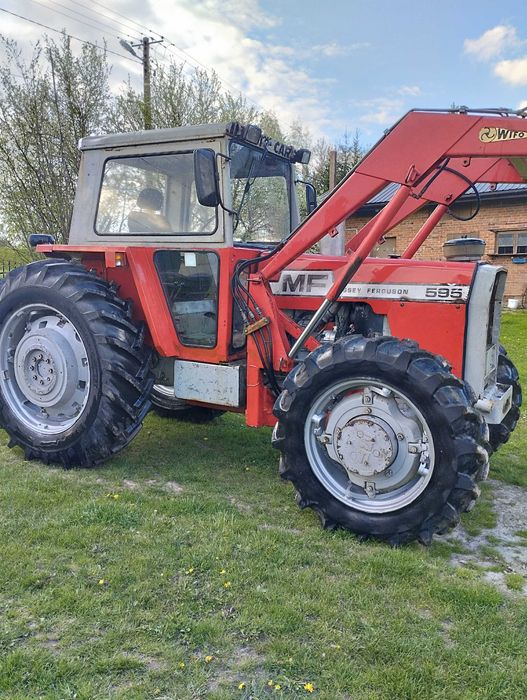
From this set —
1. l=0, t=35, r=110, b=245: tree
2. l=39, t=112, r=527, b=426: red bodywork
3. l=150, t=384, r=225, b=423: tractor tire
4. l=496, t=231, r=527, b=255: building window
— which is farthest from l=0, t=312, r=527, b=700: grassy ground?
l=496, t=231, r=527, b=255: building window

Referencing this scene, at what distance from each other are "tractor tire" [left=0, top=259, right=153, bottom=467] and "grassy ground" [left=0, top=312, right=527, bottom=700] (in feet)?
1.53

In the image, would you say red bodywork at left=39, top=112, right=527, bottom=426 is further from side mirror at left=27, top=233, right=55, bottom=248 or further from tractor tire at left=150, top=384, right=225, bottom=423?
tractor tire at left=150, top=384, right=225, bottom=423

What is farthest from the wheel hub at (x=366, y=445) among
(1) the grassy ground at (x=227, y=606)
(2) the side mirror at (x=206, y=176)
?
(2) the side mirror at (x=206, y=176)

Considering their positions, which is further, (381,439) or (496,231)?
(496,231)

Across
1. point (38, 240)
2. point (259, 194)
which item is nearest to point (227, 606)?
point (259, 194)

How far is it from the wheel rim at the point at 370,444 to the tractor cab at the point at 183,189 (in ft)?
4.89

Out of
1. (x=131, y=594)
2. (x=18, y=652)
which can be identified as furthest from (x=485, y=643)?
(x=18, y=652)

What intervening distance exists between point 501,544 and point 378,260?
1996mm

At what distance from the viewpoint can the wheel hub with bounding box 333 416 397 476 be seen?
343 centimetres

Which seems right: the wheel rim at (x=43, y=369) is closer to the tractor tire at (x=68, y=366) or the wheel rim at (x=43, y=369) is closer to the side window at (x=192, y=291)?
the tractor tire at (x=68, y=366)

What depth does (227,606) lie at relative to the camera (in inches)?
109

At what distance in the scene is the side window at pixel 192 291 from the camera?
170 inches

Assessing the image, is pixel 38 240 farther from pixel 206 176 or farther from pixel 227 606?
pixel 227 606

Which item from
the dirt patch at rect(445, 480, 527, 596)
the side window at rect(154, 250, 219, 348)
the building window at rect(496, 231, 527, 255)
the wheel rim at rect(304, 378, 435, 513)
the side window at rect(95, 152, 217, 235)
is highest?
the building window at rect(496, 231, 527, 255)
